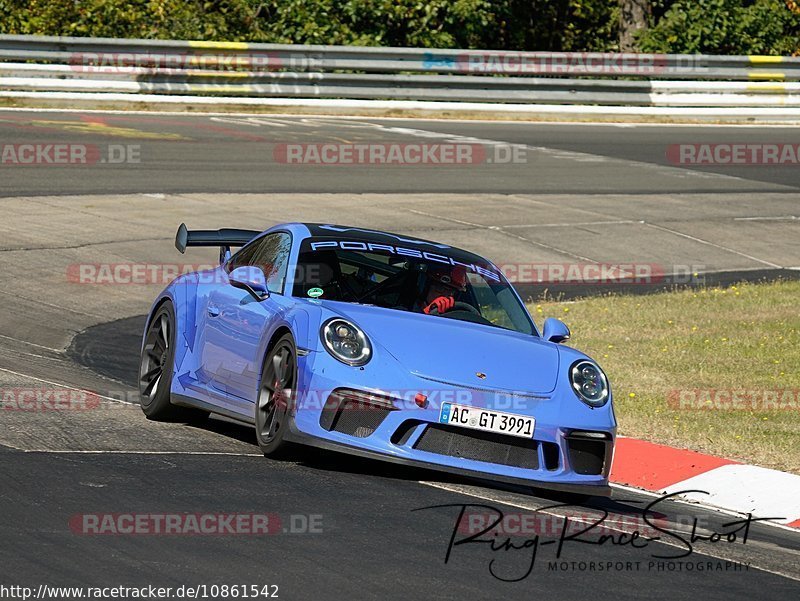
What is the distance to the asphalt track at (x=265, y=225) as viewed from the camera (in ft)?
18.8

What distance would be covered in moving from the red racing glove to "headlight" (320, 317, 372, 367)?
1001 millimetres

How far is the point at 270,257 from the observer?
8.90 m

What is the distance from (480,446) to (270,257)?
224 cm

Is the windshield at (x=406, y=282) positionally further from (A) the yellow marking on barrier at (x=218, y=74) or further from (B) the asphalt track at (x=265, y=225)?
(A) the yellow marking on barrier at (x=218, y=74)

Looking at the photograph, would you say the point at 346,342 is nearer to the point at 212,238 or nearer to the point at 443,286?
the point at 443,286

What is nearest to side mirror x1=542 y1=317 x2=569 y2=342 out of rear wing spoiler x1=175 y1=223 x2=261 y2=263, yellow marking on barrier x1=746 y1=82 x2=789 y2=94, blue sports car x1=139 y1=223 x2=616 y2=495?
blue sports car x1=139 y1=223 x2=616 y2=495

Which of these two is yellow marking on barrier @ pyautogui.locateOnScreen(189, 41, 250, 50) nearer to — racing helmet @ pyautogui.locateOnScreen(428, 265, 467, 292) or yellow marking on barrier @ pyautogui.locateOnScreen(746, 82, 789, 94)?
yellow marking on barrier @ pyautogui.locateOnScreen(746, 82, 789, 94)

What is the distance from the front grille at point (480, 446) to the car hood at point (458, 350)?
265mm

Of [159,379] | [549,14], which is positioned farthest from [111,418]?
[549,14]

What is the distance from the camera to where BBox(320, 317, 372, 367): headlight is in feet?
24.1

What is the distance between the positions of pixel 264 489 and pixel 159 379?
88.8 inches

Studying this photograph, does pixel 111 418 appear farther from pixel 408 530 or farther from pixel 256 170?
pixel 256 170

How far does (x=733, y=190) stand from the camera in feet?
73.9

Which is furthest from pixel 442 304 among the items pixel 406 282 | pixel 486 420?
pixel 486 420
